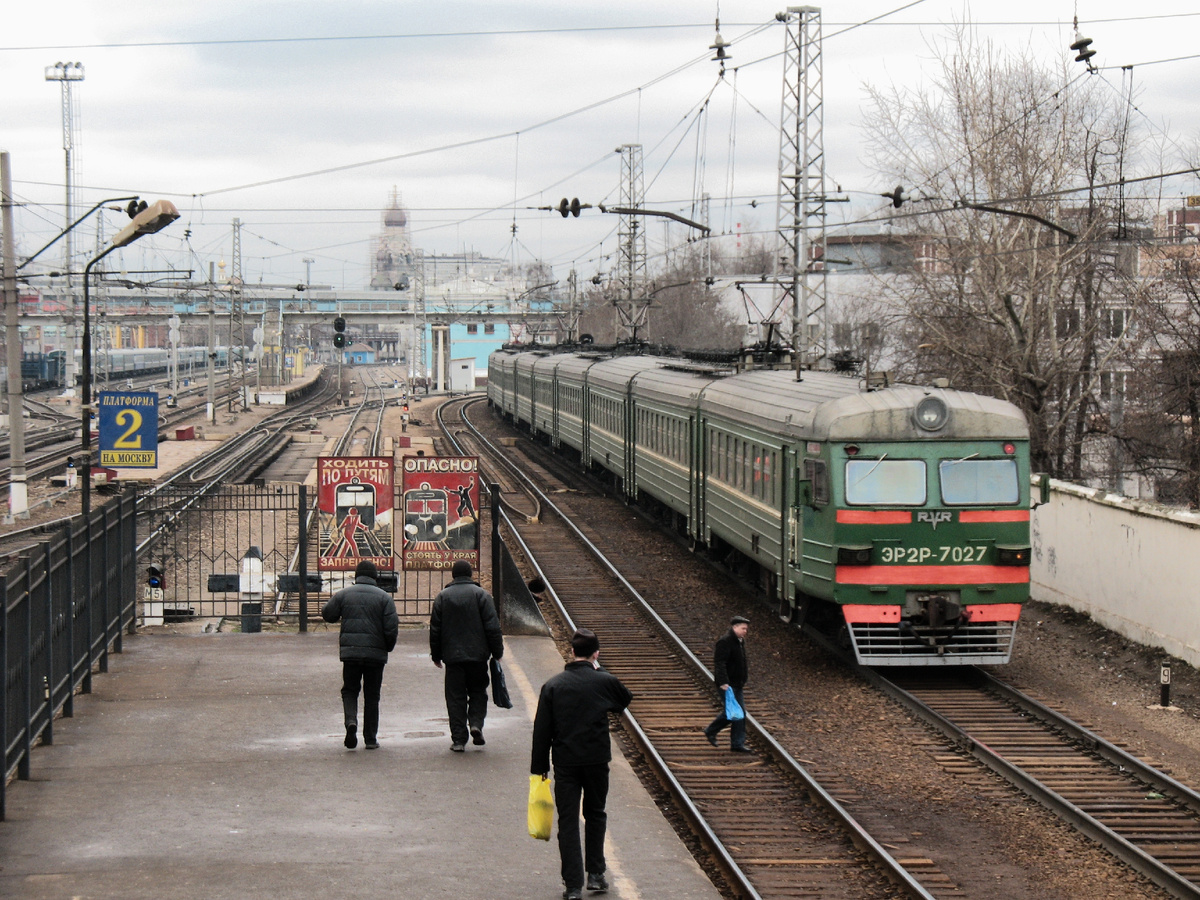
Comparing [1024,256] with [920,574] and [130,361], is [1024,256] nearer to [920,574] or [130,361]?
[920,574]

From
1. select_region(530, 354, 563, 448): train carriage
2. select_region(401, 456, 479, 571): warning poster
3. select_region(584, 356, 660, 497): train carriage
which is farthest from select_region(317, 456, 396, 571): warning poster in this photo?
select_region(530, 354, 563, 448): train carriage

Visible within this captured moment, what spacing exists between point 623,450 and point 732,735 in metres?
17.4

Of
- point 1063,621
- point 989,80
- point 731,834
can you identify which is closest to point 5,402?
point 989,80

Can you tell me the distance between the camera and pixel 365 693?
10.5 meters

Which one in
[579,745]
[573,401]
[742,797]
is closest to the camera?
[579,745]

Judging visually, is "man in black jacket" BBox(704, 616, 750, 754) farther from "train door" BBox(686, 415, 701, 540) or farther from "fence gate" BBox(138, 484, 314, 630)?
"train door" BBox(686, 415, 701, 540)

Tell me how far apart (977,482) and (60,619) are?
28.7ft

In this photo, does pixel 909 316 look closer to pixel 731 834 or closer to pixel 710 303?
pixel 731 834

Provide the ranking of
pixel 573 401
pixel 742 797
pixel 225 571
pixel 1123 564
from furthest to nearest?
pixel 573 401
pixel 225 571
pixel 1123 564
pixel 742 797

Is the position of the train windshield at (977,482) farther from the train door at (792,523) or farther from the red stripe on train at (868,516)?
the train door at (792,523)

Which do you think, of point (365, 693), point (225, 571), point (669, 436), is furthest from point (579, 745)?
point (669, 436)

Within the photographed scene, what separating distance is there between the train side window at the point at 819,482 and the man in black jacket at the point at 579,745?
6.59 metres

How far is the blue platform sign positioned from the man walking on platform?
50.4 ft

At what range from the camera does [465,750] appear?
10.7 meters
